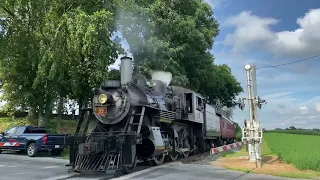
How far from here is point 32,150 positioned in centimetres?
1819

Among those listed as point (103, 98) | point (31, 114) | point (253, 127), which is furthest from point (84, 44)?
point (31, 114)

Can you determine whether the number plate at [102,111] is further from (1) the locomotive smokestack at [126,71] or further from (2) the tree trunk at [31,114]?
(2) the tree trunk at [31,114]

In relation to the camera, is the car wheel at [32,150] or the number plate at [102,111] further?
the car wheel at [32,150]

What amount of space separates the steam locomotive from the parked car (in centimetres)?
598

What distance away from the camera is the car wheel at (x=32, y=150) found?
711 inches

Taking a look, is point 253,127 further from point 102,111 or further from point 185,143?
point 102,111

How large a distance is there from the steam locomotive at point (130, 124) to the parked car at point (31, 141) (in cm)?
598

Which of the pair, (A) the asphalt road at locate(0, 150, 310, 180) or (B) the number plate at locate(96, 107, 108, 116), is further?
(B) the number plate at locate(96, 107, 108, 116)

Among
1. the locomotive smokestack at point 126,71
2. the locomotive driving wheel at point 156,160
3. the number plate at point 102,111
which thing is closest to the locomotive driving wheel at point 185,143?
the locomotive driving wheel at point 156,160

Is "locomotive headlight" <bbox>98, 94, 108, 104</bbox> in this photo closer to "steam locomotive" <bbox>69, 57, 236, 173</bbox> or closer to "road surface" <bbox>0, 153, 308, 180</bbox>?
"steam locomotive" <bbox>69, 57, 236, 173</bbox>

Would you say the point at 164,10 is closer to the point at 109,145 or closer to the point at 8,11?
the point at 8,11

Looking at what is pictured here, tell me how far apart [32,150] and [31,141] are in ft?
1.69

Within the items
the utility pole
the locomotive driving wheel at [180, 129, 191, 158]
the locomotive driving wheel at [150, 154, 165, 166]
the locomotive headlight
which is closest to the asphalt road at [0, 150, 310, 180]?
the locomotive driving wheel at [150, 154, 165, 166]

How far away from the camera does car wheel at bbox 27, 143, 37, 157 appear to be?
18.1 metres
